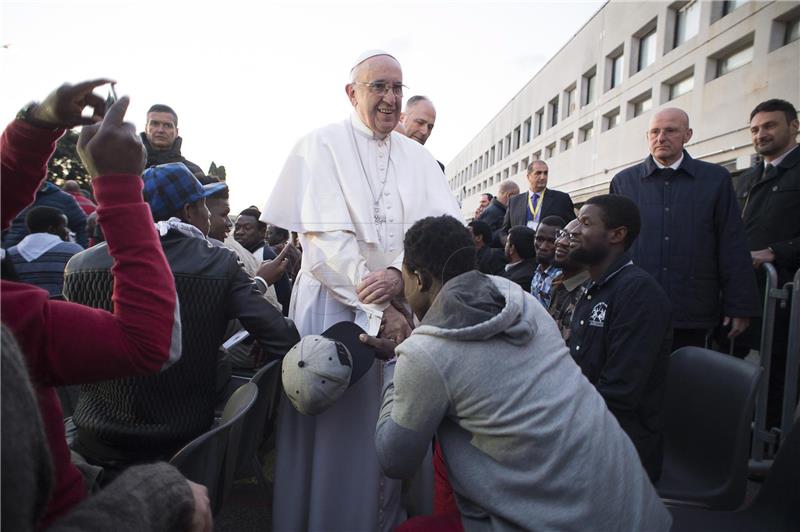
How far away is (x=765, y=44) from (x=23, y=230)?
15.3 m

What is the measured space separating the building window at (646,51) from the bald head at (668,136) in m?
17.9

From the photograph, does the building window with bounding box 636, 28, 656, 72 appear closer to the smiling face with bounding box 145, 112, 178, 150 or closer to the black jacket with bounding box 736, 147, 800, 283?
the black jacket with bounding box 736, 147, 800, 283

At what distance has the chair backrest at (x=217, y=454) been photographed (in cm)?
148

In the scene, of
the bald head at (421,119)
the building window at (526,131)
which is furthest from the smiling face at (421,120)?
the building window at (526,131)

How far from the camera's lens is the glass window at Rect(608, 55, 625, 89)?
21853 mm

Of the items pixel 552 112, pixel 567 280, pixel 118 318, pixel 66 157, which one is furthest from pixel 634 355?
pixel 552 112

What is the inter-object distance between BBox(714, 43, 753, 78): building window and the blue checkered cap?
1578 cm

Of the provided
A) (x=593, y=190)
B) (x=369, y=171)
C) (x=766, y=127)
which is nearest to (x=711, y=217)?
(x=766, y=127)

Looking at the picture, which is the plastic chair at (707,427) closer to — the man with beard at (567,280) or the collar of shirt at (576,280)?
the man with beard at (567,280)

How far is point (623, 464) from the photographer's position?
4.92 ft

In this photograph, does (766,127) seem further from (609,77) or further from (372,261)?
(609,77)

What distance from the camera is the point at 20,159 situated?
1.07 m

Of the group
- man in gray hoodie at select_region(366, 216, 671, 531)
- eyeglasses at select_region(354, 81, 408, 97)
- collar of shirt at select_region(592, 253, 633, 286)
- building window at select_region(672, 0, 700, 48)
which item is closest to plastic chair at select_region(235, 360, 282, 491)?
man in gray hoodie at select_region(366, 216, 671, 531)

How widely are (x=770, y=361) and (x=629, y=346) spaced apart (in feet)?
6.63
